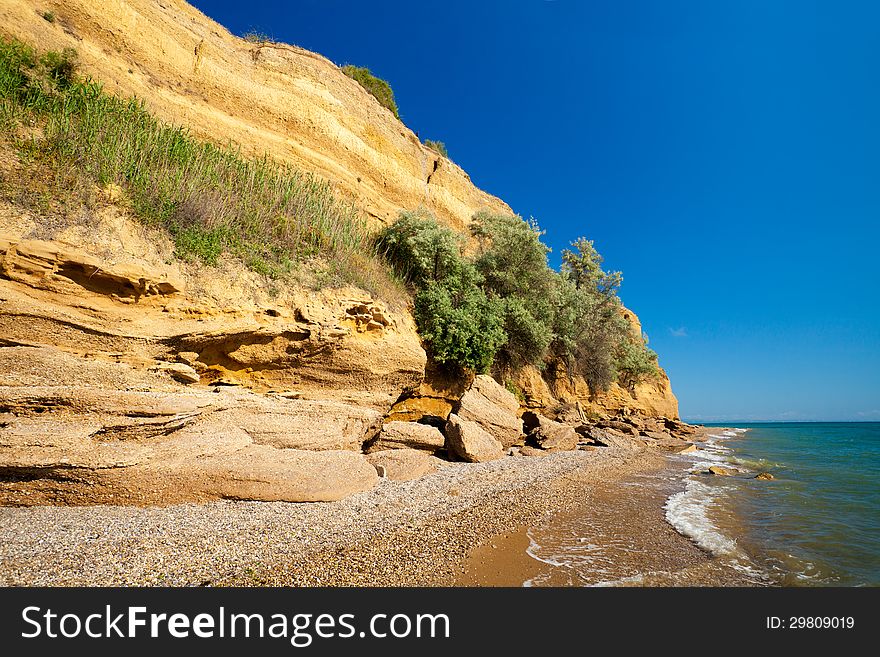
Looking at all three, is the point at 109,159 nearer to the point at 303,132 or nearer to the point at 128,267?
the point at 128,267

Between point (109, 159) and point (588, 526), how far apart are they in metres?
12.5

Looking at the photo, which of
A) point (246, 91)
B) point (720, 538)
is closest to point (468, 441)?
point (720, 538)

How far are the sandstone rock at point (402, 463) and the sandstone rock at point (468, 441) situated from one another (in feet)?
3.33

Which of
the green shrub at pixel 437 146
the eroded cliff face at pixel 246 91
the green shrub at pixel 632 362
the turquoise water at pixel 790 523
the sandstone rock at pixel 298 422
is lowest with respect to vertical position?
the turquoise water at pixel 790 523

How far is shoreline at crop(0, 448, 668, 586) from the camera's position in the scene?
4.23 m

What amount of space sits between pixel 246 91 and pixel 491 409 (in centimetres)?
1671

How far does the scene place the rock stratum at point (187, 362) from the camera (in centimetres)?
590

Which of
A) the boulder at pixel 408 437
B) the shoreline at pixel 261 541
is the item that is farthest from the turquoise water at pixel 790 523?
the boulder at pixel 408 437

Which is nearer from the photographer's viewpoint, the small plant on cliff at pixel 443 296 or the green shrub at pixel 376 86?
the small plant on cliff at pixel 443 296

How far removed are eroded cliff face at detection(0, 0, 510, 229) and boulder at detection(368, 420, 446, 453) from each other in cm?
1088

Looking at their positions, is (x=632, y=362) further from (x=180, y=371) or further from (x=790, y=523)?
(x=180, y=371)

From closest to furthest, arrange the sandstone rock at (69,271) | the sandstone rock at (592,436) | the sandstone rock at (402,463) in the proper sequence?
the sandstone rock at (69,271)
the sandstone rock at (402,463)
the sandstone rock at (592,436)

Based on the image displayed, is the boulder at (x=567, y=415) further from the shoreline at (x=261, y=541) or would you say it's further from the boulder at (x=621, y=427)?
the shoreline at (x=261, y=541)

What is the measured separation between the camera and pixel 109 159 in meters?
8.59
